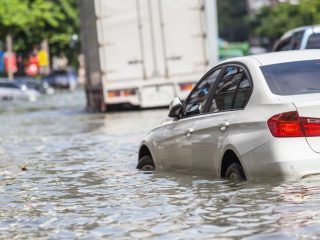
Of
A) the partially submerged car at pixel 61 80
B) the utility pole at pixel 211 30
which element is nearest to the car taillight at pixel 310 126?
the utility pole at pixel 211 30

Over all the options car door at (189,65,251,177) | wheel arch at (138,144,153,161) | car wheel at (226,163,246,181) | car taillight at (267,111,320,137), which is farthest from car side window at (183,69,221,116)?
car taillight at (267,111,320,137)

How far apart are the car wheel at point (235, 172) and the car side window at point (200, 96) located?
908mm

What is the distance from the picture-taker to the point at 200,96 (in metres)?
10.6

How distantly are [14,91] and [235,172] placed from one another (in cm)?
5050

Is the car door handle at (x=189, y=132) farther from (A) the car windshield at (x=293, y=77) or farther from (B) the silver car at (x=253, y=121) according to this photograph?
(A) the car windshield at (x=293, y=77)

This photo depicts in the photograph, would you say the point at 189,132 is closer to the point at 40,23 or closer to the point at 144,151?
the point at 144,151

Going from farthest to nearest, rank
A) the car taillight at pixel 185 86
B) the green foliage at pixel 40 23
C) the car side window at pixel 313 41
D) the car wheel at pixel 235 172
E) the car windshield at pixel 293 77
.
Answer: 1. the green foliage at pixel 40 23
2. the car taillight at pixel 185 86
3. the car side window at pixel 313 41
4. the car wheel at pixel 235 172
5. the car windshield at pixel 293 77

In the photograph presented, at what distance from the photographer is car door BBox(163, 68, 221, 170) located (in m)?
10.4

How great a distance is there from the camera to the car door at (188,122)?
10.4 meters

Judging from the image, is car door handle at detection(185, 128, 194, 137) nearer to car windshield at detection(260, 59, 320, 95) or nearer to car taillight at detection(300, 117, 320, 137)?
car windshield at detection(260, 59, 320, 95)

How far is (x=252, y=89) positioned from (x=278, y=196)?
1.05m

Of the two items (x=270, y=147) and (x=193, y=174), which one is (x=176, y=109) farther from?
(x=270, y=147)

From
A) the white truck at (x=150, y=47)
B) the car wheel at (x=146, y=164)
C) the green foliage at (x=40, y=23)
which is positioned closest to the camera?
the car wheel at (x=146, y=164)

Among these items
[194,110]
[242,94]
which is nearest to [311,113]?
[242,94]
